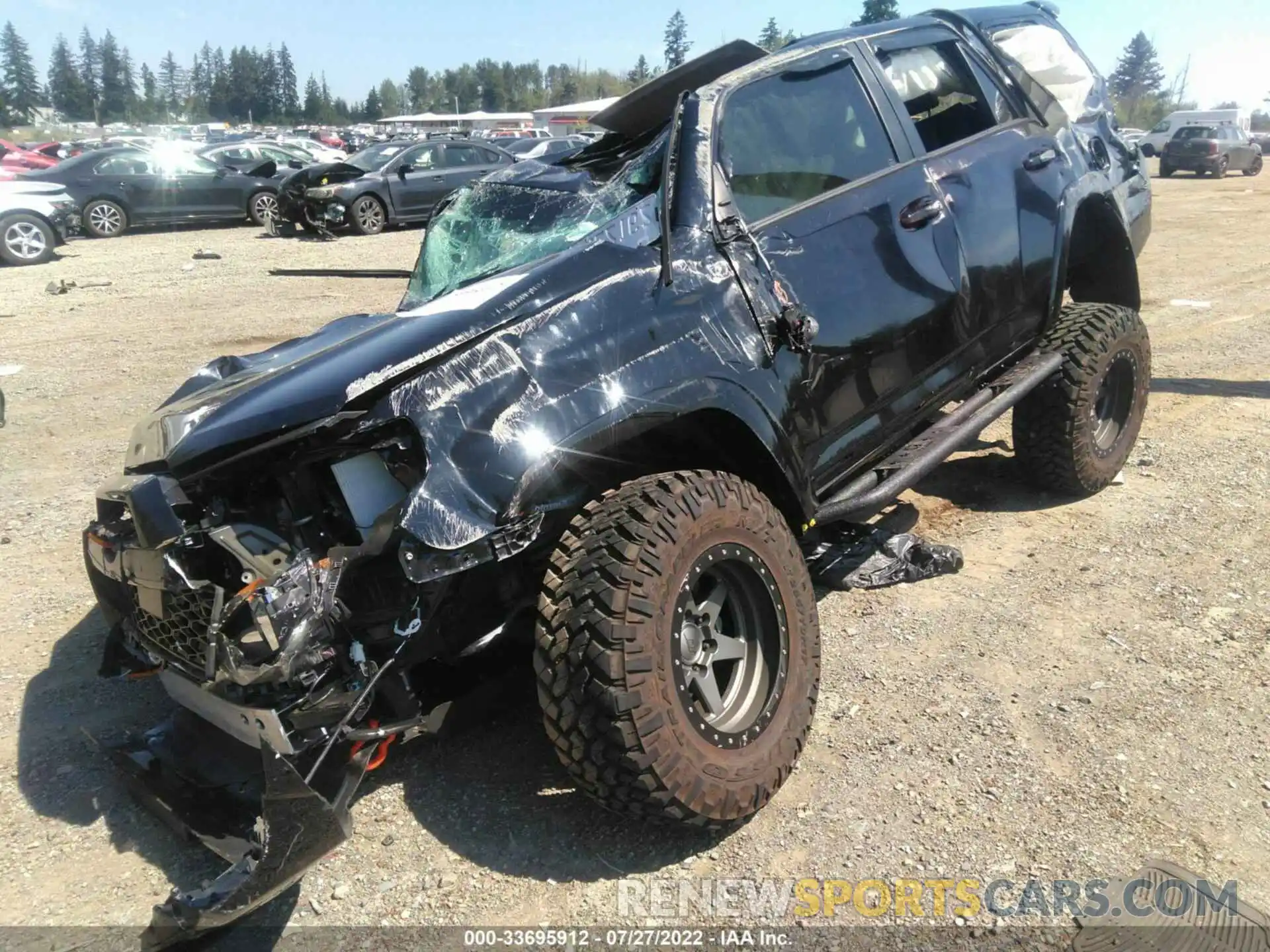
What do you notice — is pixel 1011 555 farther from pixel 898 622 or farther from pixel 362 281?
pixel 362 281

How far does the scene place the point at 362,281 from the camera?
12.4 m

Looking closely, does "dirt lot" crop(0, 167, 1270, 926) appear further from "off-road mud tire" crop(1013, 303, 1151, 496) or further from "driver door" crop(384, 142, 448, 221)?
"driver door" crop(384, 142, 448, 221)

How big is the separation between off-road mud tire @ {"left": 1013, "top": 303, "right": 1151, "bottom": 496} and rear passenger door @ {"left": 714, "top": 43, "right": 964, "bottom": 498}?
2.81 feet

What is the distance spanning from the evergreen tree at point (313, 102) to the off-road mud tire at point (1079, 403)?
13403 centimetres

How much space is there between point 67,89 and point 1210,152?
467ft

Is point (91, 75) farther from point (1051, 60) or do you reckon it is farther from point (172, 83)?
point (1051, 60)

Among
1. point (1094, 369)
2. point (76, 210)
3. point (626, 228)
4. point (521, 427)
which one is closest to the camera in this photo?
point (521, 427)

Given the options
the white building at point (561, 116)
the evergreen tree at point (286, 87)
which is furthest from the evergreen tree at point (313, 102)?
the white building at point (561, 116)

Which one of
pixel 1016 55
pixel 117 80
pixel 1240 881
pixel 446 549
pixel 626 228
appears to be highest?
pixel 117 80

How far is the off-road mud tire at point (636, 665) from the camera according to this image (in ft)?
8.17

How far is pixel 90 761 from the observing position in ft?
10.7

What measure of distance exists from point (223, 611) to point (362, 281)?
10.5 m

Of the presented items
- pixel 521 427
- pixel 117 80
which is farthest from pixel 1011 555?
pixel 117 80

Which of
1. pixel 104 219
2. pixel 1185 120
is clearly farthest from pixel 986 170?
pixel 1185 120
